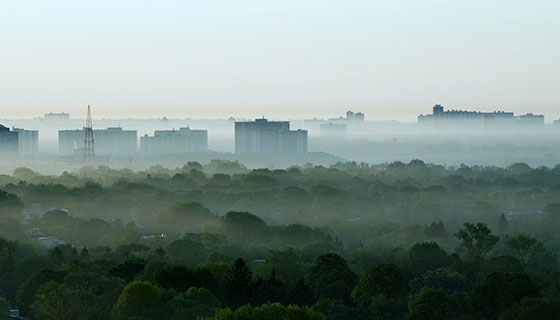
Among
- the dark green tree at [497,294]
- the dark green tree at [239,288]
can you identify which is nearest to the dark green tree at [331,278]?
the dark green tree at [239,288]

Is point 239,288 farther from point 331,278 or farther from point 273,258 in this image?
point 273,258

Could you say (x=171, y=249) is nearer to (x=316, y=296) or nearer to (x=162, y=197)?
(x=316, y=296)

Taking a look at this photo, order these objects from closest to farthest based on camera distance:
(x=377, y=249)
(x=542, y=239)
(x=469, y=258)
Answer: (x=469, y=258) → (x=377, y=249) → (x=542, y=239)

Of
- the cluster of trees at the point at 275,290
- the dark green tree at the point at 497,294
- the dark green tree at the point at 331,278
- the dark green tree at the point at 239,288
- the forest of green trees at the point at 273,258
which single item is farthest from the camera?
the dark green tree at the point at 331,278

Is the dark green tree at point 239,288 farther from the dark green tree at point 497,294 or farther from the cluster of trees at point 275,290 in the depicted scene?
the dark green tree at point 497,294

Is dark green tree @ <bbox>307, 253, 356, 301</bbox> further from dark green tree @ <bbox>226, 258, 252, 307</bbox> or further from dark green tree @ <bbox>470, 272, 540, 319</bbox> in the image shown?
dark green tree @ <bbox>470, 272, 540, 319</bbox>

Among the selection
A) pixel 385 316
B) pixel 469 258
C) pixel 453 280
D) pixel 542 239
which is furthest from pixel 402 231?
pixel 385 316

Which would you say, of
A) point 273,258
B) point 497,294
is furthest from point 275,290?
point 497,294

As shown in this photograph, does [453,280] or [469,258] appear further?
[469,258]
